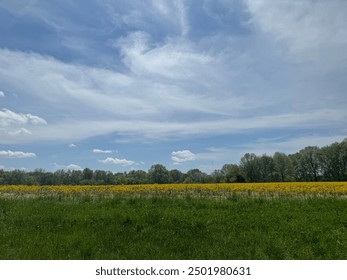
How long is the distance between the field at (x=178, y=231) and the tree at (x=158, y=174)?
298 ft

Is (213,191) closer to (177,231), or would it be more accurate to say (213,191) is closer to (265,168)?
(177,231)

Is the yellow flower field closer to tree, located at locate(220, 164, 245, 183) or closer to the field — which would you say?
the field

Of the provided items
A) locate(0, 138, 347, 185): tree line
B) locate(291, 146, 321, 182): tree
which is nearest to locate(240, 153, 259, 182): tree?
locate(0, 138, 347, 185): tree line

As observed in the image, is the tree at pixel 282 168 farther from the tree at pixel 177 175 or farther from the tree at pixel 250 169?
the tree at pixel 177 175

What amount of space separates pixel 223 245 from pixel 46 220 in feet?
24.1

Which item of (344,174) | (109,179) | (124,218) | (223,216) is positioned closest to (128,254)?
(124,218)

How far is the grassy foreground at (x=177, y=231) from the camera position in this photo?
8.68 metres

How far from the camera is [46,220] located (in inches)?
506

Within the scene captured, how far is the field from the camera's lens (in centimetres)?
868

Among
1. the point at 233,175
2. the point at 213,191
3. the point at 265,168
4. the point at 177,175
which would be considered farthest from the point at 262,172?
the point at 213,191

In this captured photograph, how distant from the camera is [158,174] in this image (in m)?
109

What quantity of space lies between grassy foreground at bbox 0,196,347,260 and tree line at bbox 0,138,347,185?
278ft

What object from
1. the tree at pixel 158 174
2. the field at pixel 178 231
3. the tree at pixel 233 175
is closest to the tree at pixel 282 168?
the tree at pixel 233 175
